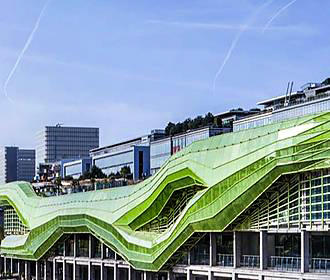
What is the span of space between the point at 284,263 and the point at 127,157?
67.1m

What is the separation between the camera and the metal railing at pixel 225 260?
169 feet

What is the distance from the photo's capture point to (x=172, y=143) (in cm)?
9462

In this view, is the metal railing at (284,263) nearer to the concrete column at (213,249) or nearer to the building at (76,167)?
the concrete column at (213,249)

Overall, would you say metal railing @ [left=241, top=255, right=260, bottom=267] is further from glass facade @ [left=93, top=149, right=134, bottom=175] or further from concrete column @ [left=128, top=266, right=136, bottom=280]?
glass facade @ [left=93, top=149, right=134, bottom=175]

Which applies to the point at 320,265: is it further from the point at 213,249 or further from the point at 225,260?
the point at 213,249

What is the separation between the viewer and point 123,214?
216 ft

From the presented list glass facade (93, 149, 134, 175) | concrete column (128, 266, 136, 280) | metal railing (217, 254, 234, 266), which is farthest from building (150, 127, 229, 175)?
metal railing (217, 254, 234, 266)

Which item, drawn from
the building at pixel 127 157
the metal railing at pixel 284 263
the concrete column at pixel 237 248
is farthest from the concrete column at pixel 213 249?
the building at pixel 127 157

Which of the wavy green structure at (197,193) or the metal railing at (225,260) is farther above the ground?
the wavy green structure at (197,193)

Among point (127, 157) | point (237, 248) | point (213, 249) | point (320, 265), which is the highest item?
point (127, 157)

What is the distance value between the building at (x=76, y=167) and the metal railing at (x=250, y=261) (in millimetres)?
85126

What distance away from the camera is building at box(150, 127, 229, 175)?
8650cm

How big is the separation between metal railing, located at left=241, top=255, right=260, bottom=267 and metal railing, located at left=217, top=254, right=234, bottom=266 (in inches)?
38.9

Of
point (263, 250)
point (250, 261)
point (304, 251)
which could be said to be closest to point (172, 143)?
point (250, 261)
